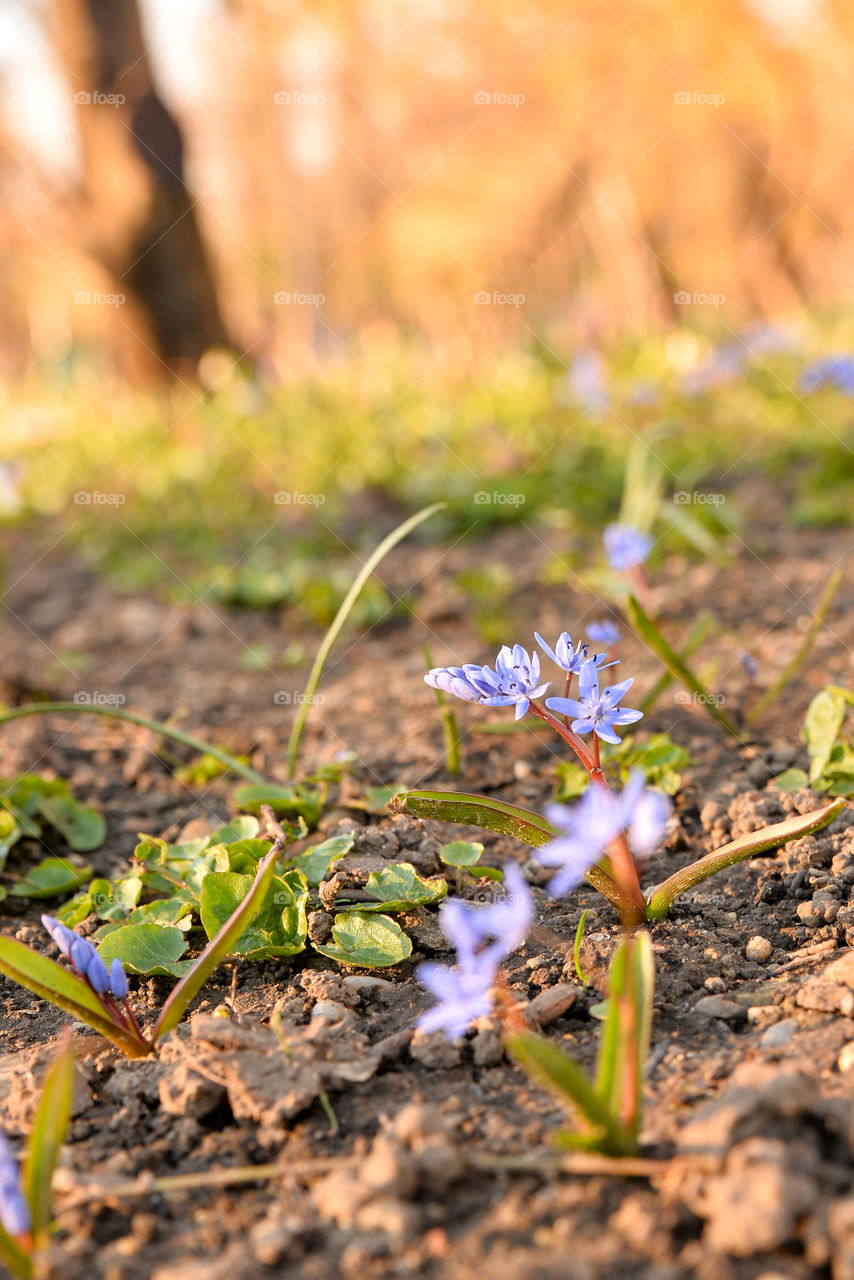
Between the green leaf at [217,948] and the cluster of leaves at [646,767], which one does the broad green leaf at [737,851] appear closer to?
the cluster of leaves at [646,767]

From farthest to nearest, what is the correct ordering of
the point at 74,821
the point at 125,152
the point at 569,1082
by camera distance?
the point at 125,152 → the point at 74,821 → the point at 569,1082

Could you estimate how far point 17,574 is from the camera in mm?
4184

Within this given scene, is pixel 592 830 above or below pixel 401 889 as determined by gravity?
above

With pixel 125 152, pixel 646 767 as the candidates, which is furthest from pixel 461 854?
pixel 125 152

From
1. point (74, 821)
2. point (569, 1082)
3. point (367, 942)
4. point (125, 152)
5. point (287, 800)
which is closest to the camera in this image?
point (569, 1082)

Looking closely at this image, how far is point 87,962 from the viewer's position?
1169 millimetres

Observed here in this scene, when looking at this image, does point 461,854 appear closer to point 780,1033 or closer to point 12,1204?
point 780,1033

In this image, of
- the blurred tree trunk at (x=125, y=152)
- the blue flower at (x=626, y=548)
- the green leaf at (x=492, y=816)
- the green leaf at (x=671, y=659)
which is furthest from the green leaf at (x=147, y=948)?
the blurred tree trunk at (x=125, y=152)

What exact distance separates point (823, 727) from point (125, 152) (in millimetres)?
6427

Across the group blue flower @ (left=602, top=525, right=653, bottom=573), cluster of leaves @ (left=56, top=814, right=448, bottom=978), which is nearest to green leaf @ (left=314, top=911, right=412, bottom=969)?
cluster of leaves @ (left=56, top=814, right=448, bottom=978)

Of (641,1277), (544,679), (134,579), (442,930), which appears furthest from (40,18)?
(641,1277)

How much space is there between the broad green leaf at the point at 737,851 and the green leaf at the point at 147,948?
0.70 metres

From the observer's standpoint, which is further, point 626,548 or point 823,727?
point 626,548

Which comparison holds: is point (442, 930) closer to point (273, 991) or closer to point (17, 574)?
point (273, 991)
